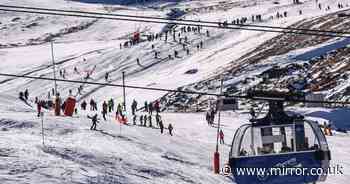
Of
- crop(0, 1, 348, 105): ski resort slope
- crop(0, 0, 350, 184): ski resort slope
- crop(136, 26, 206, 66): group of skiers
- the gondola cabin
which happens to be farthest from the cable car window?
crop(136, 26, 206, 66): group of skiers

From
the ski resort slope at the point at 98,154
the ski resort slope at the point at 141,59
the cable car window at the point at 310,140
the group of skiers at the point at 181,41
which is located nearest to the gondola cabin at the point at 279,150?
the cable car window at the point at 310,140

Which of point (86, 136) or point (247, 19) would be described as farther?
point (247, 19)

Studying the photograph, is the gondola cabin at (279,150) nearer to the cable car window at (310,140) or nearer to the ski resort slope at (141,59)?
the cable car window at (310,140)

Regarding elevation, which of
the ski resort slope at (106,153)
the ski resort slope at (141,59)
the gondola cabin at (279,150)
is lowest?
the ski resort slope at (106,153)

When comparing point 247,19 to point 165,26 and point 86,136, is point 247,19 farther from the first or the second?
point 86,136

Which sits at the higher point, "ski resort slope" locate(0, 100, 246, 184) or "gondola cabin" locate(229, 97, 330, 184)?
"gondola cabin" locate(229, 97, 330, 184)

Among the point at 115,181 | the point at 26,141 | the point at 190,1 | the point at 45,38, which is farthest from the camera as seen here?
the point at 190,1

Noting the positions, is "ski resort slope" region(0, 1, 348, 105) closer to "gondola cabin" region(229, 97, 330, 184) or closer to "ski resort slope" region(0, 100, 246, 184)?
"ski resort slope" region(0, 100, 246, 184)

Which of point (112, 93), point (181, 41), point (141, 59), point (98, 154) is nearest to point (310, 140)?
point (98, 154)

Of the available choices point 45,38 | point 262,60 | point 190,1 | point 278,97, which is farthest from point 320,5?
point 278,97
